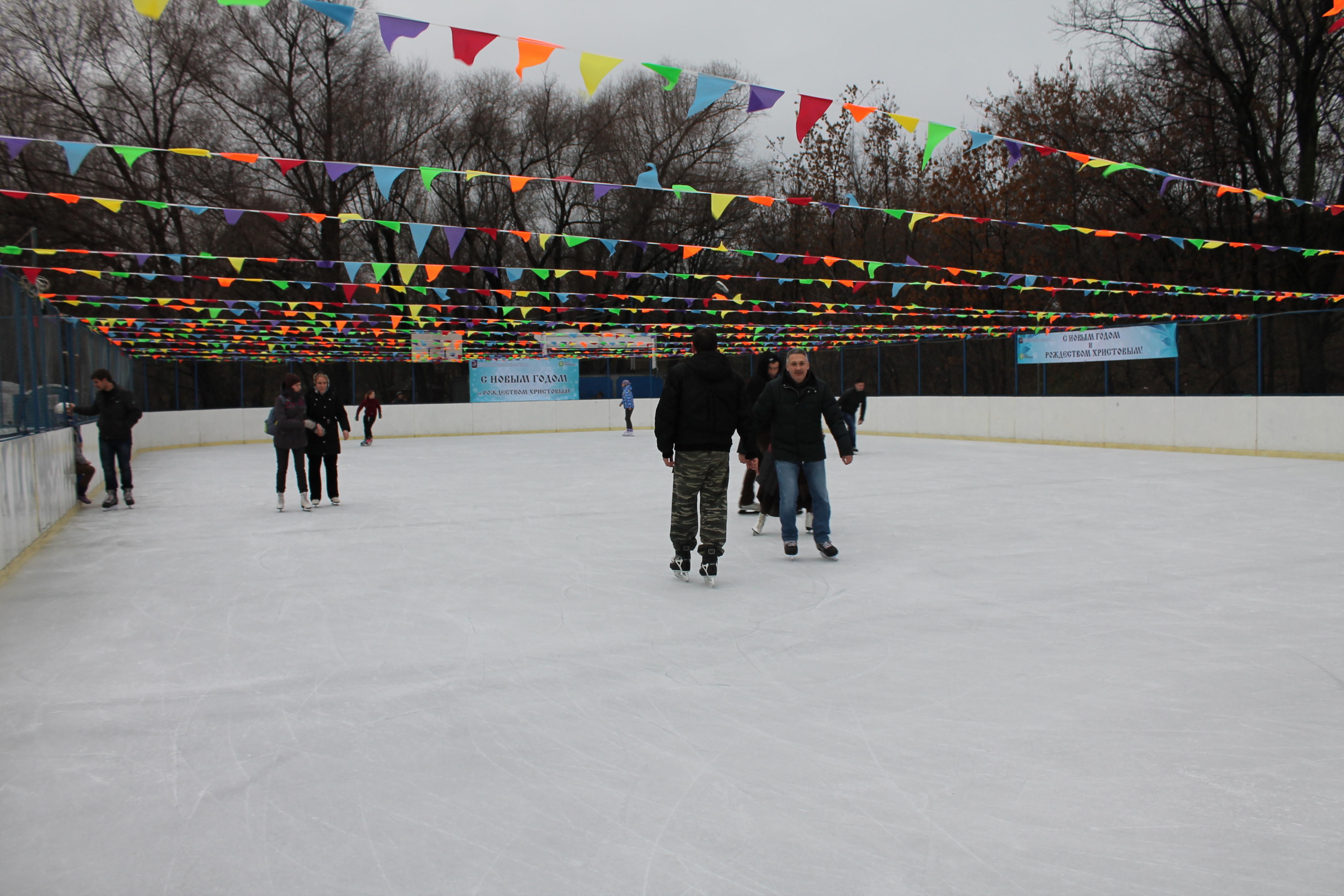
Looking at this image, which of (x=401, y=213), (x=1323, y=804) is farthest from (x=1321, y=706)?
(x=401, y=213)

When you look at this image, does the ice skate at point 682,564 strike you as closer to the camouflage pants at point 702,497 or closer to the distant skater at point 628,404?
the camouflage pants at point 702,497

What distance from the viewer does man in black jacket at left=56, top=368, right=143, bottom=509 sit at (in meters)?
10.5

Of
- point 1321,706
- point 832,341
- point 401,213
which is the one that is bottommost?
point 1321,706

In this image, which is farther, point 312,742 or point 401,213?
point 401,213

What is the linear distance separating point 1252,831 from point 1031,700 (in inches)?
46.4

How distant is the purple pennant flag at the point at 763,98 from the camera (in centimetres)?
798

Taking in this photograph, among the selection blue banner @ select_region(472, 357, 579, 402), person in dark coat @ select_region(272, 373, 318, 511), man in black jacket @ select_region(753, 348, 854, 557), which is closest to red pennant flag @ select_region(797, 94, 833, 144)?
man in black jacket @ select_region(753, 348, 854, 557)

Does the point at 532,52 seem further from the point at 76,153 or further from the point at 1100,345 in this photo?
the point at 1100,345

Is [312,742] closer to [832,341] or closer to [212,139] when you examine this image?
[212,139]

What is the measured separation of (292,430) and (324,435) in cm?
42

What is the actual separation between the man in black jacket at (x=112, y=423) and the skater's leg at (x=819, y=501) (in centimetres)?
770

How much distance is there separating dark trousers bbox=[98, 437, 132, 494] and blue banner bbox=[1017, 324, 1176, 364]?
16.9 metres

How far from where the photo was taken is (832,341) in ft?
101

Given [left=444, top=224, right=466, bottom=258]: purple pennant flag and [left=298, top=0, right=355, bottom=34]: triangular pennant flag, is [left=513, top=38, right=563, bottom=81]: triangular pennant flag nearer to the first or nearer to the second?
[left=298, top=0, right=355, bottom=34]: triangular pennant flag
